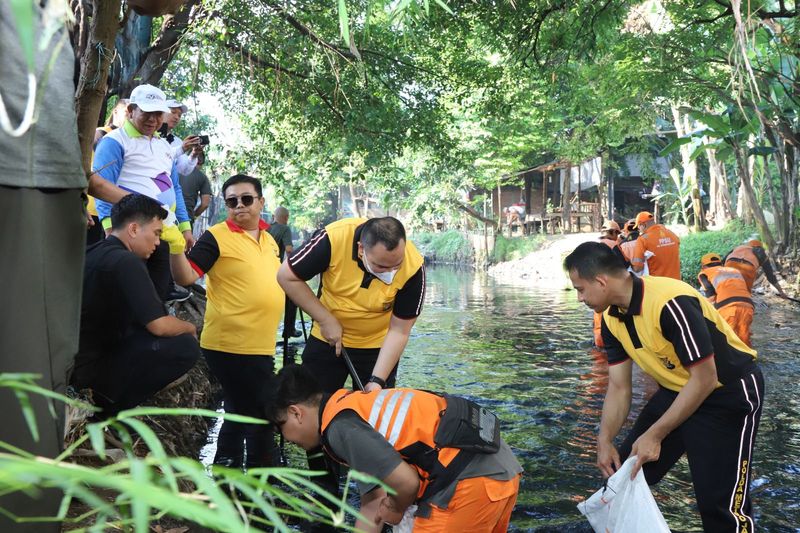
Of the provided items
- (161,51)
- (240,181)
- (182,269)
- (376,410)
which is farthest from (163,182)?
(161,51)

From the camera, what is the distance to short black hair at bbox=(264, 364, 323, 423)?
349 centimetres

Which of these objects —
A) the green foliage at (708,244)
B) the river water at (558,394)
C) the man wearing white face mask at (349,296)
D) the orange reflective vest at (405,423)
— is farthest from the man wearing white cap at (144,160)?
the green foliage at (708,244)

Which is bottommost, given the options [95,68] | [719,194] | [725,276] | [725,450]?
[725,450]

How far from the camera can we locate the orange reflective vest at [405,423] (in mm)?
3353

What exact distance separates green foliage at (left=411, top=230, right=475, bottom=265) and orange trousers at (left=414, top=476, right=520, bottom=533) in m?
35.5

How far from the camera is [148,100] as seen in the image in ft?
17.3

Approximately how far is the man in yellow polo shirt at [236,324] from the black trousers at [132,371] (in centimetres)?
77

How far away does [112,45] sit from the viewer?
3.02m

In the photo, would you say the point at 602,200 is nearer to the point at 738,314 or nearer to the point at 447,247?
the point at 447,247

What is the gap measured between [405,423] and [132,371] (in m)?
1.79

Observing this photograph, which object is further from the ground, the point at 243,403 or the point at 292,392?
the point at 292,392

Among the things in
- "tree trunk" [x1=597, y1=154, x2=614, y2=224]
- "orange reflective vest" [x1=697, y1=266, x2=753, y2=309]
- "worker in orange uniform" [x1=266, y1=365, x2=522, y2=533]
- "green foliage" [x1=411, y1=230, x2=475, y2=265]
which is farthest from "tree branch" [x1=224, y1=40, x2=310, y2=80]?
"green foliage" [x1=411, y1=230, x2=475, y2=265]

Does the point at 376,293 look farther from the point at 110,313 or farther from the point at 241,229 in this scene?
the point at 110,313

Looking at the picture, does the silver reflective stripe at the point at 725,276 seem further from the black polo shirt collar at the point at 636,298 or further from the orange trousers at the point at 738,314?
the black polo shirt collar at the point at 636,298
